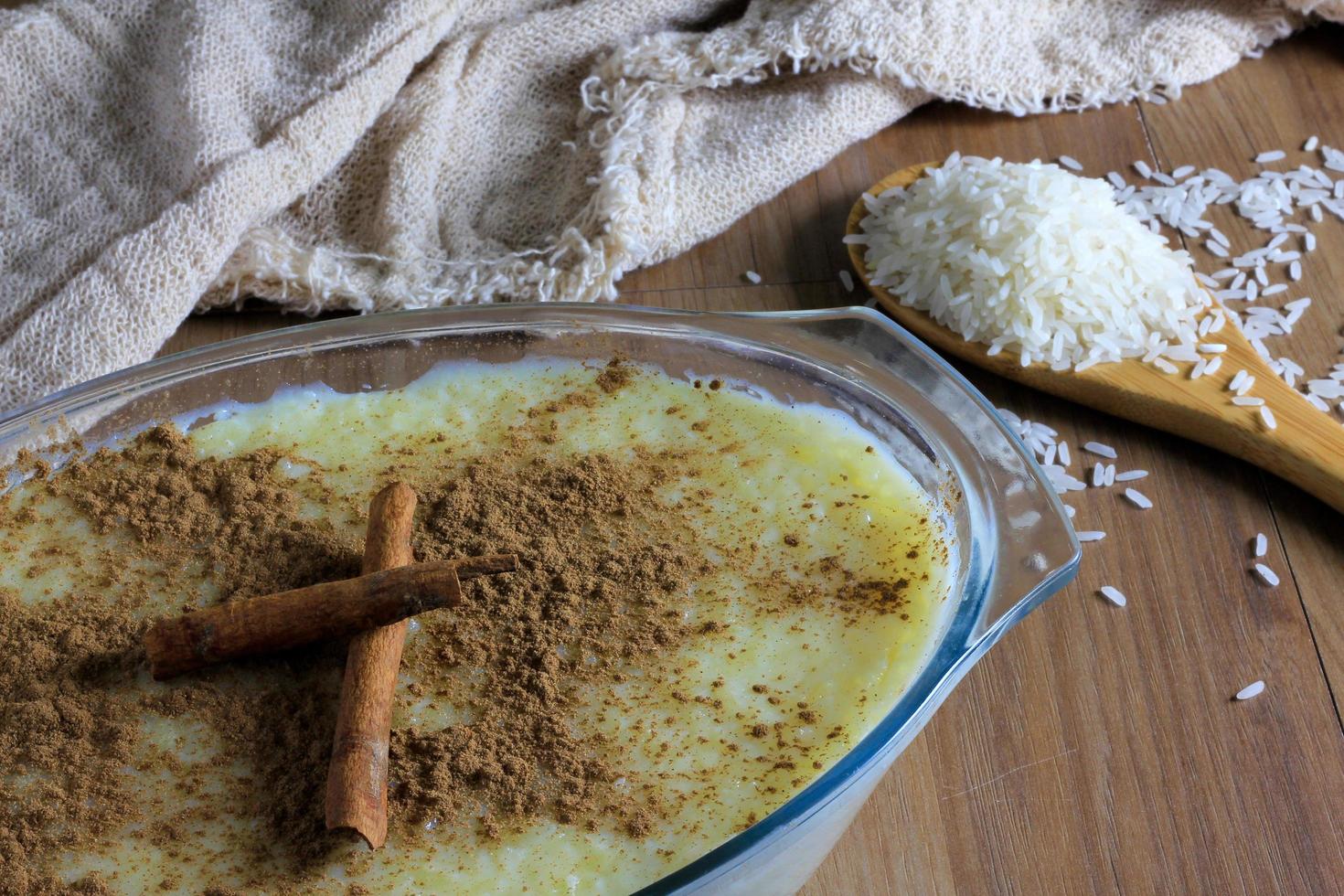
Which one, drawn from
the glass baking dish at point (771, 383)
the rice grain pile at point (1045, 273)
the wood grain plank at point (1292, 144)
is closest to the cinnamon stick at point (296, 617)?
the glass baking dish at point (771, 383)

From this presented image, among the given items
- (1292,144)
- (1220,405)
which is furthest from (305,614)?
(1292,144)

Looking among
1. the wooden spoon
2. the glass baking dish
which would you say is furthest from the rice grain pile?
the glass baking dish

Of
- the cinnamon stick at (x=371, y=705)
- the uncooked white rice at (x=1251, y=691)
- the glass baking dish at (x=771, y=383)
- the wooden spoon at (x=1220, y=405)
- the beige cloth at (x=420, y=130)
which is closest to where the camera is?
the cinnamon stick at (x=371, y=705)

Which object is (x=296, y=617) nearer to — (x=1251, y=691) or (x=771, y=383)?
(x=771, y=383)

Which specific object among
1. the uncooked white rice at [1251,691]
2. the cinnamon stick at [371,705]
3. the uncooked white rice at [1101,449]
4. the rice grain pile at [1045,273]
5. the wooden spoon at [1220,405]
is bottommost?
the uncooked white rice at [1251,691]

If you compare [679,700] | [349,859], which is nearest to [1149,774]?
[679,700]

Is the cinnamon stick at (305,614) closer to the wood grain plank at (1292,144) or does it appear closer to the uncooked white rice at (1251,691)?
the uncooked white rice at (1251,691)
